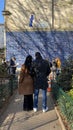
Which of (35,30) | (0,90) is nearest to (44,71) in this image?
(0,90)

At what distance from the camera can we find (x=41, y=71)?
13.3 m

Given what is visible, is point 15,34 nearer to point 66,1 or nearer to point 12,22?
point 12,22

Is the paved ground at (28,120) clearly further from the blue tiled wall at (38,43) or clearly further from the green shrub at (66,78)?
the blue tiled wall at (38,43)

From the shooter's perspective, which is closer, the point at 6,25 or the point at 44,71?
the point at 44,71

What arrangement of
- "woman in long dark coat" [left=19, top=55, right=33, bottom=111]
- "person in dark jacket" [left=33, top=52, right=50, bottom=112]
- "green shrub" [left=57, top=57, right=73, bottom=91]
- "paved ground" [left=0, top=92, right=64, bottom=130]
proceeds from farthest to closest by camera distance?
"green shrub" [left=57, top=57, right=73, bottom=91]
"woman in long dark coat" [left=19, top=55, right=33, bottom=111]
"person in dark jacket" [left=33, top=52, right=50, bottom=112]
"paved ground" [left=0, top=92, right=64, bottom=130]

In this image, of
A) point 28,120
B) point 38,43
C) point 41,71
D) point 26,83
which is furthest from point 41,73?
point 38,43

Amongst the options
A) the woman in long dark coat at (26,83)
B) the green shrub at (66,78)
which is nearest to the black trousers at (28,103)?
the woman in long dark coat at (26,83)

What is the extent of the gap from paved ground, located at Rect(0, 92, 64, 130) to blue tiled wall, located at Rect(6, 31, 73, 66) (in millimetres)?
24166

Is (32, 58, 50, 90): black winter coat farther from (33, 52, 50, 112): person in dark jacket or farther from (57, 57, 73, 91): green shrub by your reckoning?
(57, 57, 73, 91): green shrub

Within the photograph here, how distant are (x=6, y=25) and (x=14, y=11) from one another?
154 centimetres

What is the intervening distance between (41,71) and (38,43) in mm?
25544

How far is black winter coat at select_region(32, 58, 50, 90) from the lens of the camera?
43.6 ft

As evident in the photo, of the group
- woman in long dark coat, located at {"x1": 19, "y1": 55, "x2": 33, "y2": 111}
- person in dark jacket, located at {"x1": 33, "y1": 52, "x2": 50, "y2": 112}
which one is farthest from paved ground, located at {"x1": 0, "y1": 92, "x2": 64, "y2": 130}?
person in dark jacket, located at {"x1": 33, "y1": 52, "x2": 50, "y2": 112}

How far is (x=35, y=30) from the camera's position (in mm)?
38781
